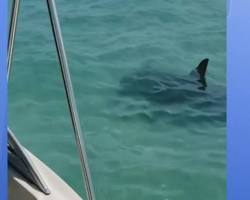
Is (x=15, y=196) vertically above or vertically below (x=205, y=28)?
above

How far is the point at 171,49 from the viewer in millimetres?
6145

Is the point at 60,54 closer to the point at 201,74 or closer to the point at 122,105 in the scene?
the point at 122,105

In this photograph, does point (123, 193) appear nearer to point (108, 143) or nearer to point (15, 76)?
point (108, 143)

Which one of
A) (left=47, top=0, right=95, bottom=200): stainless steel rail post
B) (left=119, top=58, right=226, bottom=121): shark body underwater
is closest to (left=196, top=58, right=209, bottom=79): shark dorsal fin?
(left=119, top=58, right=226, bottom=121): shark body underwater

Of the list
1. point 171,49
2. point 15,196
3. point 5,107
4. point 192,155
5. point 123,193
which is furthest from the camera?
point 171,49

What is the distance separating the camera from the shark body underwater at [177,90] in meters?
4.95

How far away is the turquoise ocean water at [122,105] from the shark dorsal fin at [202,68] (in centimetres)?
9

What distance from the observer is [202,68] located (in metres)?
5.32

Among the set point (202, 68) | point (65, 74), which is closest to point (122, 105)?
point (202, 68)

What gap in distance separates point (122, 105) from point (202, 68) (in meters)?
0.85

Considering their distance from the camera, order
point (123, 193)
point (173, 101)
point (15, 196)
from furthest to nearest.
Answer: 1. point (173, 101)
2. point (123, 193)
3. point (15, 196)

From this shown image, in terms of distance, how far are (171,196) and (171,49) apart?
2.57m

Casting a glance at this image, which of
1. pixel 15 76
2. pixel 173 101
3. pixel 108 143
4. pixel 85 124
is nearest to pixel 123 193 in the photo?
pixel 108 143

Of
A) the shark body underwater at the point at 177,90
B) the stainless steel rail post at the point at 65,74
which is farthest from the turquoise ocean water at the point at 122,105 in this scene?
the stainless steel rail post at the point at 65,74
